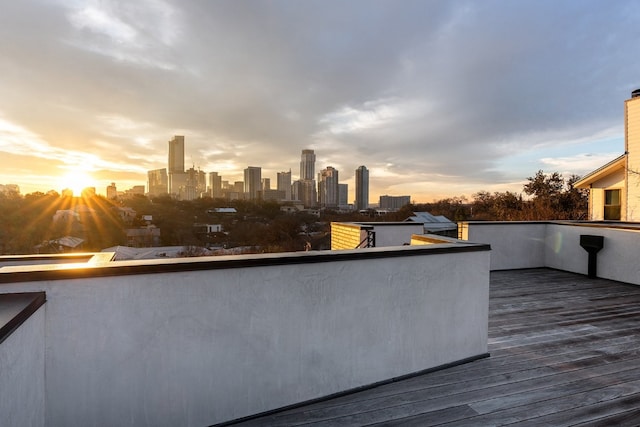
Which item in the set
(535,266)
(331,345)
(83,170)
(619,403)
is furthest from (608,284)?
(83,170)

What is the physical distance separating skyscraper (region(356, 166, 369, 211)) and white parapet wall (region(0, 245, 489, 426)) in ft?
96.6

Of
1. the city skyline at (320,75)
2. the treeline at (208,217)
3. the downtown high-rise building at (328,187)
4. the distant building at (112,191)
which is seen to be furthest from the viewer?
the downtown high-rise building at (328,187)

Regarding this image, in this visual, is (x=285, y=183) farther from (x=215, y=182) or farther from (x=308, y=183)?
(x=215, y=182)

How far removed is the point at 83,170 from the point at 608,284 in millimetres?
17002

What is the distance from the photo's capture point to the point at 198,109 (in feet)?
28.8

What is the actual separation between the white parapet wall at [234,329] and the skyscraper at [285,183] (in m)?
32.4

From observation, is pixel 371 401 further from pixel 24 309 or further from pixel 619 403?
pixel 24 309

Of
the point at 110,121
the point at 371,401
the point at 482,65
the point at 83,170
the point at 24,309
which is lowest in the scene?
the point at 371,401

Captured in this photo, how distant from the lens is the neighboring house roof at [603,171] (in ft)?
34.1

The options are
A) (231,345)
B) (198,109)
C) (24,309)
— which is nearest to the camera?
(24,309)

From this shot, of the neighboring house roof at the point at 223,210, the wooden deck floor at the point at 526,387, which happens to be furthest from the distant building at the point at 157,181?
the wooden deck floor at the point at 526,387

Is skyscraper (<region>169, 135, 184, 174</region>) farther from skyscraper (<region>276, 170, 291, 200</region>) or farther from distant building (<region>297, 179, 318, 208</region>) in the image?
distant building (<region>297, 179, 318, 208</region>)

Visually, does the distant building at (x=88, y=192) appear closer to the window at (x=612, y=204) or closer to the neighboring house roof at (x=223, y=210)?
the neighboring house roof at (x=223, y=210)

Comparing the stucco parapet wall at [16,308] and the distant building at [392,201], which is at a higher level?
the distant building at [392,201]
